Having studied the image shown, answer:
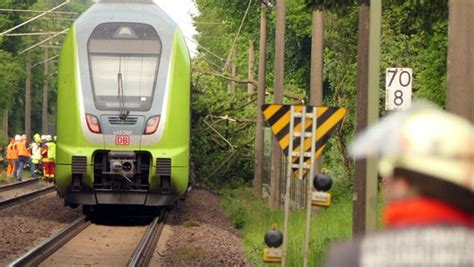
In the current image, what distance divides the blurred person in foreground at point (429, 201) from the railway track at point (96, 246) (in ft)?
36.3

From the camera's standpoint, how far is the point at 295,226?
66.6ft

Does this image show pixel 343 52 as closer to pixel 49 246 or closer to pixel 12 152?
pixel 12 152

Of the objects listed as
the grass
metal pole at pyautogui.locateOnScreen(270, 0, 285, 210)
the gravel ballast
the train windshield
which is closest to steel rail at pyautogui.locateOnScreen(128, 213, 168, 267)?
the grass

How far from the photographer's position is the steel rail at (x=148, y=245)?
15197 millimetres

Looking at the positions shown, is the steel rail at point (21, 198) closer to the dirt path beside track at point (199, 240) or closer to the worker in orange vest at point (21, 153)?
the dirt path beside track at point (199, 240)

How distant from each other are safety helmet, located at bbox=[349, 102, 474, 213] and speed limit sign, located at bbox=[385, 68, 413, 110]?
1325cm

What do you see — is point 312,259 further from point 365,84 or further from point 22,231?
point 22,231

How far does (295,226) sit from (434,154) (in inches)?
691

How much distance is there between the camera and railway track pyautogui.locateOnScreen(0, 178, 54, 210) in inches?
1096

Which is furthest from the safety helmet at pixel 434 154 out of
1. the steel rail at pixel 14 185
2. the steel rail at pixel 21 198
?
the steel rail at pixel 14 185

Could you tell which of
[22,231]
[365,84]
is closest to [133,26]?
[22,231]

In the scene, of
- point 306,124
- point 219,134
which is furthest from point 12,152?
point 306,124

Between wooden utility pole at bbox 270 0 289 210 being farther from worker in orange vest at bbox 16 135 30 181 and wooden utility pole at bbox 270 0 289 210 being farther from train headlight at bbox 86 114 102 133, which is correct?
worker in orange vest at bbox 16 135 30 181

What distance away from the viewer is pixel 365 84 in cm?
1509
